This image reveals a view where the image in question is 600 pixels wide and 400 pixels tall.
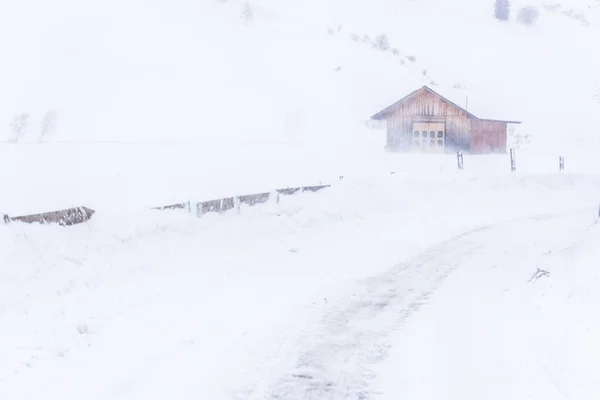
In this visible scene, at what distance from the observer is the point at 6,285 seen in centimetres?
841

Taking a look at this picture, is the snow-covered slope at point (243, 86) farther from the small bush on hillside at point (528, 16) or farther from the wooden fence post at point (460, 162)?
the wooden fence post at point (460, 162)

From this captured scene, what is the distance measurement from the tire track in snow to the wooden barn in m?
32.3

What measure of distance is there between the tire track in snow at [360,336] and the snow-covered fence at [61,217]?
4.69 meters

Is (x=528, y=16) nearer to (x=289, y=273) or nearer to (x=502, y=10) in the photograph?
(x=502, y=10)

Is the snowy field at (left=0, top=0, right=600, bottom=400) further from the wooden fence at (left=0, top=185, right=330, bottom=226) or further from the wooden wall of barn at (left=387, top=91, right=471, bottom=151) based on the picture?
the wooden wall of barn at (left=387, top=91, right=471, bottom=151)

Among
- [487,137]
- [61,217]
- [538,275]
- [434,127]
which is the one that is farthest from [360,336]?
[487,137]

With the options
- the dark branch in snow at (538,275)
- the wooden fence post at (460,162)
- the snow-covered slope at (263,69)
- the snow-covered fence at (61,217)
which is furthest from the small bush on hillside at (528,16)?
the snow-covered fence at (61,217)

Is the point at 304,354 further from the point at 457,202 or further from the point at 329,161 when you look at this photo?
the point at 329,161

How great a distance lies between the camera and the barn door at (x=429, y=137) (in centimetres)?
4519

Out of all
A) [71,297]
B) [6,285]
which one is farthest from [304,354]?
[6,285]

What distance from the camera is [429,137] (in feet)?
150

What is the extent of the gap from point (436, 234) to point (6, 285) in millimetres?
11508

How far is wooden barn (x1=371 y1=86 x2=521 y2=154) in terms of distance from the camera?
1738 inches

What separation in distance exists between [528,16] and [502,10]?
4.75 m
